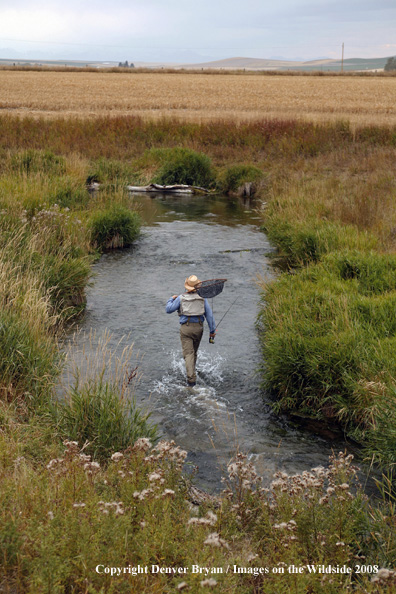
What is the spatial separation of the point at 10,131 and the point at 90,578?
2565cm

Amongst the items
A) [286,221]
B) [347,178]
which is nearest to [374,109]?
[347,178]

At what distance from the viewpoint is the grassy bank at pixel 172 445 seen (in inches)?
136

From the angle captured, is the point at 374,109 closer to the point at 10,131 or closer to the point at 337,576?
the point at 10,131

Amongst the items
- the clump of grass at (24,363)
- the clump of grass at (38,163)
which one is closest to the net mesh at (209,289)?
the clump of grass at (24,363)

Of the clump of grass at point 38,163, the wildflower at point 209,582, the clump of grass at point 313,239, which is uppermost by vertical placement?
the clump of grass at point 38,163

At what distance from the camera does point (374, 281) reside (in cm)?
982

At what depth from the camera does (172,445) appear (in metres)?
5.16

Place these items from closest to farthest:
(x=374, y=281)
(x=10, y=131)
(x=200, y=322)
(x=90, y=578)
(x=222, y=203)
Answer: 1. (x=90, y=578)
2. (x=200, y=322)
3. (x=374, y=281)
4. (x=222, y=203)
5. (x=10, y=131)

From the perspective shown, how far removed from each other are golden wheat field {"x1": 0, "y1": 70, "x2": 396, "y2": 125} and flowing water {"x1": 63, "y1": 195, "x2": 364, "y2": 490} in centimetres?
1611

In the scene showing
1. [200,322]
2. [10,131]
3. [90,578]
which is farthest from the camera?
[10,131]

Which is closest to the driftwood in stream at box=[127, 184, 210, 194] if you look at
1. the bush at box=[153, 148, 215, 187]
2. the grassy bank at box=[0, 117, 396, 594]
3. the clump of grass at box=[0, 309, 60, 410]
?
the bush at box=[153, 148, 215, 187]

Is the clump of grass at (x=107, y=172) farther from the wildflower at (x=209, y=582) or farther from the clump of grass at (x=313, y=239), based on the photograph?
the wildflower at (x=209, y=582)

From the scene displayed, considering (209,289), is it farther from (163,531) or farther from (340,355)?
(163,531)

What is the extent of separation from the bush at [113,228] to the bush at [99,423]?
363 inches
